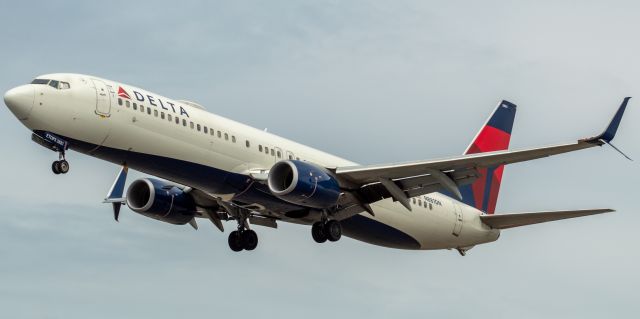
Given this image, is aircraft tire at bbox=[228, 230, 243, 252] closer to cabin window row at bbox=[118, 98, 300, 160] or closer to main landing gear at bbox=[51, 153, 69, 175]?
cabin window row at bbox=[118, 98, 300, 160]

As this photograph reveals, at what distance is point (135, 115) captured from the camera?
39312 millimetres

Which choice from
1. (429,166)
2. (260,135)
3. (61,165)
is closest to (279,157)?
(260,135)

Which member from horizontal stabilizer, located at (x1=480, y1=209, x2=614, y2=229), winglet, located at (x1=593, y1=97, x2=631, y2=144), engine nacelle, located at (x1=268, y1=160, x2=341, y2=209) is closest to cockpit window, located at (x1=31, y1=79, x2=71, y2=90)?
engine nacelle, located at (x1=268, y1=160, x2=341, y2=209)

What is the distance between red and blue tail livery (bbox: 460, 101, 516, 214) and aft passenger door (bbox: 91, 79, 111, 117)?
1799 centimetres

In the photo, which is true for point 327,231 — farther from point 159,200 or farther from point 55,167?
point 55,167

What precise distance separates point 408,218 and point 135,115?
42.6ft

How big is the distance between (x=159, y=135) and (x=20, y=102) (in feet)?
15.5

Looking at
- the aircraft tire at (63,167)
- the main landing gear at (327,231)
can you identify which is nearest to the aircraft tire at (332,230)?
the main landing gear at (327,231)

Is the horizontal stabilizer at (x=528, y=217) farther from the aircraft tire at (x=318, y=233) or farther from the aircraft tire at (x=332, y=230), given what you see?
the aircraft tire at (x=318, y=233)

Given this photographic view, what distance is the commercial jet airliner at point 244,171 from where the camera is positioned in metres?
38.6

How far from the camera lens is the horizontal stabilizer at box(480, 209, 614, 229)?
1698 inches

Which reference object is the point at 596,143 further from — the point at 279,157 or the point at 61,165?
the point at 61,165

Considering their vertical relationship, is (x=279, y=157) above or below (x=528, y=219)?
above

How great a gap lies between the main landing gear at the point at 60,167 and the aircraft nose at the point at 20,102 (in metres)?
1.79
